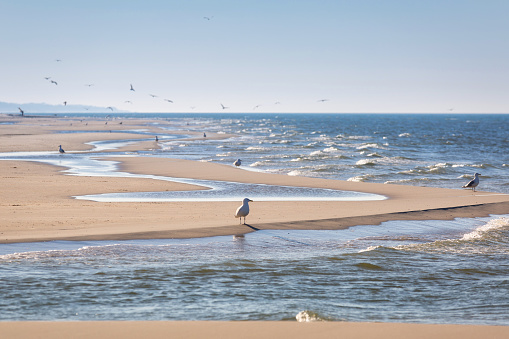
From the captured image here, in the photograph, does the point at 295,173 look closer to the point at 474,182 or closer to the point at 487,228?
the point at 474,182

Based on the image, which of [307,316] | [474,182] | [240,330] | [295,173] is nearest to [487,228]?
[307,316]

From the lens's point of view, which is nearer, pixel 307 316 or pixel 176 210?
pixel 307 316

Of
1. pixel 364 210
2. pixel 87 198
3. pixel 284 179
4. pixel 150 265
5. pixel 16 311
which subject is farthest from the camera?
pixel 284 179

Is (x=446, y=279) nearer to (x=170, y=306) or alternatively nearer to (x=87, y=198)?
(x=170, y=306)

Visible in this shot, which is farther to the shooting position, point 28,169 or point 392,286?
point 28,169

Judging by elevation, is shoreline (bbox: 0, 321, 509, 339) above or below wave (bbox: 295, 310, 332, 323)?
above

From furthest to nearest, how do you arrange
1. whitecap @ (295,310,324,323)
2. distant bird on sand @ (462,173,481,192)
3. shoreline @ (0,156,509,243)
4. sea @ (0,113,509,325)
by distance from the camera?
distant bird on sand @ (462,173,481,192) < shoreline @ (0,156,509,243) < sea @ (0,113,509,325) < whitecap @ (295,310,324,323)

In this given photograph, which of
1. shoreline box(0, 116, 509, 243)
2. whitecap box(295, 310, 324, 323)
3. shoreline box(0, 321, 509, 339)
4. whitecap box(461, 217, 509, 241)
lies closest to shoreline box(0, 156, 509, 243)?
shoreline box(0, 116, 509, 243)

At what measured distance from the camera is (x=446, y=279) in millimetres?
10562

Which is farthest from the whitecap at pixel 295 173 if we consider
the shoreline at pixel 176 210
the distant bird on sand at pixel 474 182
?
the distant bird on sand at pixel 474 182

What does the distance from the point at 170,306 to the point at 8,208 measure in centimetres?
1032

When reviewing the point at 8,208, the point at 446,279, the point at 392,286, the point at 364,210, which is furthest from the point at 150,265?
the point at 364,210

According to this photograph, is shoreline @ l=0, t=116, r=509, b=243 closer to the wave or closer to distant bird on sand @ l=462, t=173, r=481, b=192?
distant bird on sand @ l=462, t=173, r=481, b=192

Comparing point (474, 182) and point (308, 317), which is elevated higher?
point (308, 317)
